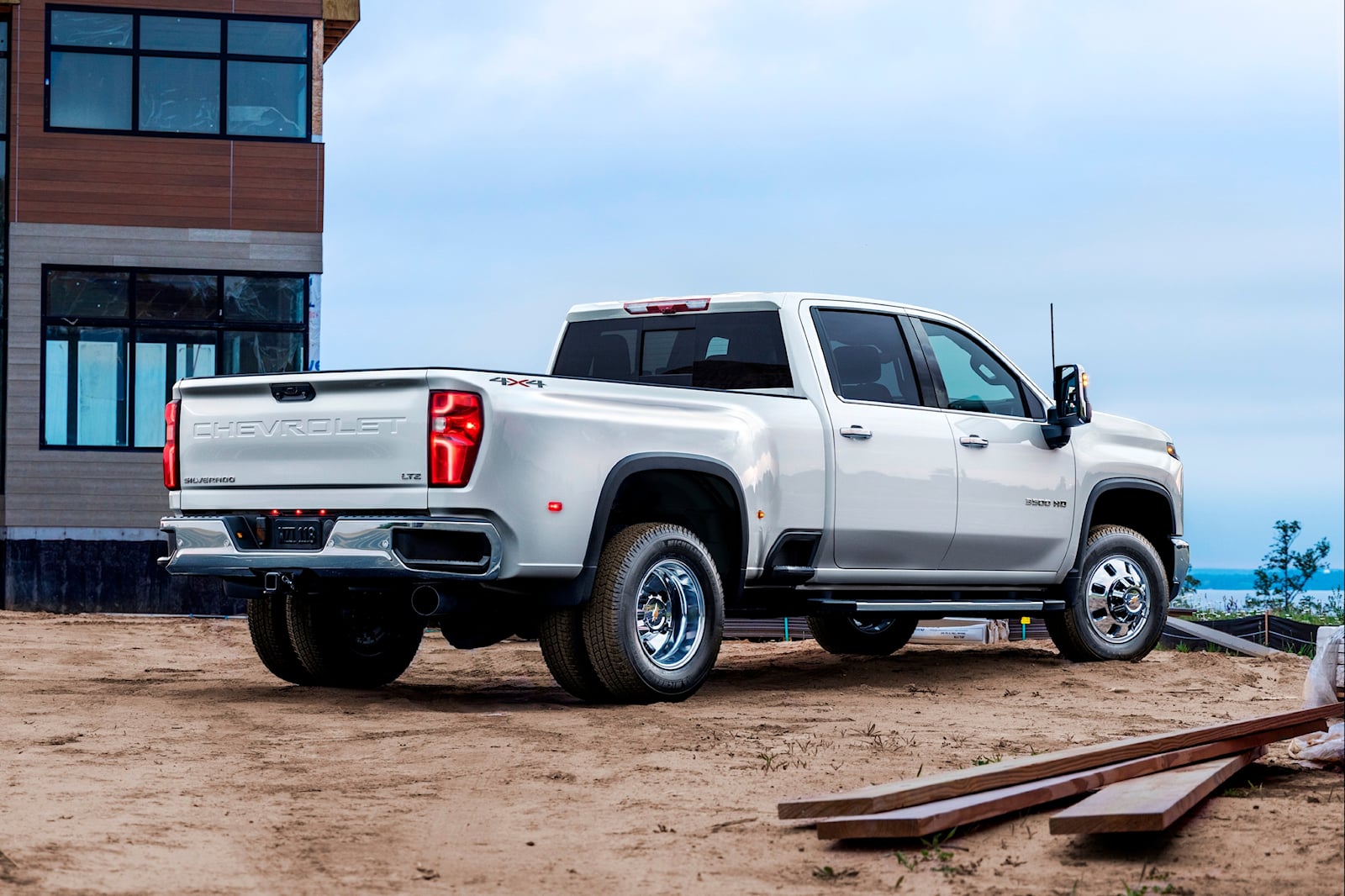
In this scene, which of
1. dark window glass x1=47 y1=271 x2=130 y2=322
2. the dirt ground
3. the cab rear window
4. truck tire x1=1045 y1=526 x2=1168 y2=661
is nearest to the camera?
the dirt ground

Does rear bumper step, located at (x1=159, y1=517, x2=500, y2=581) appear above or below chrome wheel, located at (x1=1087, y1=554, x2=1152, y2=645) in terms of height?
above

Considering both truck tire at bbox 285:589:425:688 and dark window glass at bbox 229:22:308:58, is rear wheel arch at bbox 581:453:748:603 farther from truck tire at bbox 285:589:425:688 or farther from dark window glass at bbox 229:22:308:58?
dark window glass at bbox 229:22:308:58

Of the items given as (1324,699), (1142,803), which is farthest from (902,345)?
(1142,803)

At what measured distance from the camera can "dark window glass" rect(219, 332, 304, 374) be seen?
21375mm

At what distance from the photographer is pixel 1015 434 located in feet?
34.0

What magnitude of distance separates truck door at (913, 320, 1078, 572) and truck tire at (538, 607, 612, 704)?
2579 millimetres

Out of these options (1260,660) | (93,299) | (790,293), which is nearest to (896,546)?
(790,293)

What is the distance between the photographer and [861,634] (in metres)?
12.2

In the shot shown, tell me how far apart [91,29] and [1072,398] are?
15.4m

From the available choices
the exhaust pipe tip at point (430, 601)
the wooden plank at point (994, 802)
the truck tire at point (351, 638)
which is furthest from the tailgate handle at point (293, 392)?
the wooden plank at point (994, 802)

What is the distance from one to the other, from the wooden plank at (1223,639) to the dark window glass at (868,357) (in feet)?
15.4

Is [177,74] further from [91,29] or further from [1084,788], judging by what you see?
[1084,788]

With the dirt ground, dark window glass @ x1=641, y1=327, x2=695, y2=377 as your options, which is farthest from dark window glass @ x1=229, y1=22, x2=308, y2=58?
dark window glass @ x1=641, y1=327, x2=695, y2=377

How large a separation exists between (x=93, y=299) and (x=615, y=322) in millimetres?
12867
